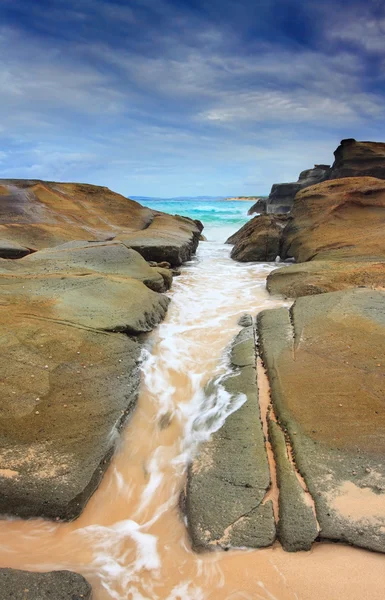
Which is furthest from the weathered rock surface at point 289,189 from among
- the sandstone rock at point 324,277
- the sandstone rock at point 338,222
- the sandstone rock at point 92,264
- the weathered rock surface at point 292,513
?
the weathered rock surface at point 292,513

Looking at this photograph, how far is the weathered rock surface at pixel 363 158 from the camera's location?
18062 mm

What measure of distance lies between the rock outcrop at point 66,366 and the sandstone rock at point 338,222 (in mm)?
3754

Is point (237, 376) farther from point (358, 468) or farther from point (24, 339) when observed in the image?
point (24, 339)

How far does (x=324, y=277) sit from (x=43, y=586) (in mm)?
5496

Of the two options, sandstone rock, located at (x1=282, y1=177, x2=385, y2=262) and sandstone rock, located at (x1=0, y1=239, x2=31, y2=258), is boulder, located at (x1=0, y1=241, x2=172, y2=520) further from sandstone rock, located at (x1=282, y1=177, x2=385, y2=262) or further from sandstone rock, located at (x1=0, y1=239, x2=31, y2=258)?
sandstone rock, located at (x1=282, y1=177, x2=385, y2=262)

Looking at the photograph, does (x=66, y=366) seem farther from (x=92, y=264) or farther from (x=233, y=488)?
(x=92, y=264)

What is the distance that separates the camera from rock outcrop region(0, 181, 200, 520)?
236 centimetres

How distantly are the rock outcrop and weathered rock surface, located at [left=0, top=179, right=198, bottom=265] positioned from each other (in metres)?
2.27

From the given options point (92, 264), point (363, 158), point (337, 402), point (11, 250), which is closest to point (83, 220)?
point (11, 250)

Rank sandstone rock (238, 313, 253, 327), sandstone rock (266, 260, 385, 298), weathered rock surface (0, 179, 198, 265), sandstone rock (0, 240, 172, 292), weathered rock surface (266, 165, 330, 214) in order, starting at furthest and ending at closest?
weathered rock surface (266, 165, 330, 214) < weathered rock surface (0, 179, 198, 265) < sandstone rock (0, 240, 172, 292) < sandstone rock (266, 260, 385, 298) < sandstone rock (238, 313, 253, 327)

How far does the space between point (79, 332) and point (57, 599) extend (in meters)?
2.35

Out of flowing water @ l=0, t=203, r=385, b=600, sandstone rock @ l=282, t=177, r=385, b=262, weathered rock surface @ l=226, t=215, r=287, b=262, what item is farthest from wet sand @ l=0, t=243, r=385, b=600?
weathered rock surface @ l=226, t=215, r=287, b=262

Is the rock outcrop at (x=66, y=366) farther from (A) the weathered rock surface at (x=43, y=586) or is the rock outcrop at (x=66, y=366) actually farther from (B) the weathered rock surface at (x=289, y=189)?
(B) the weathered rock surface at (x=289, y=189)

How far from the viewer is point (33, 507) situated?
7.43 ft
